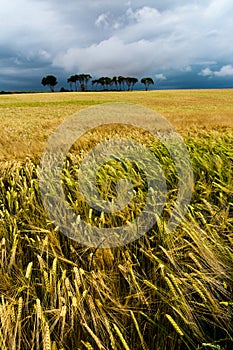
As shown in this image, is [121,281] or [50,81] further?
[50,81]

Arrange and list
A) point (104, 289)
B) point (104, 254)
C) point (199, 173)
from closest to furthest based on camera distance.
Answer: point (104, 289)
point (104, 254)
point (199, 173)

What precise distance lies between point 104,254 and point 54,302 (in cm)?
45

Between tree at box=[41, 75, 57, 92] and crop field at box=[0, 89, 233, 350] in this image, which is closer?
crop field at box=[0, 89, 233, 350]

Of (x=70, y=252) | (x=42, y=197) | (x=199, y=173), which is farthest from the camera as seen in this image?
(x=199, y=173)

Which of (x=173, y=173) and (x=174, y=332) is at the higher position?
(x=173, y=173)

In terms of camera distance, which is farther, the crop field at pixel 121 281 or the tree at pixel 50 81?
the tree at pixel 50 81

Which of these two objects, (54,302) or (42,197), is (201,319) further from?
(42,197)

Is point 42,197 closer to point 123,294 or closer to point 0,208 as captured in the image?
point 0,208

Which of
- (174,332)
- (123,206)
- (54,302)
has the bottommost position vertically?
(174,332)

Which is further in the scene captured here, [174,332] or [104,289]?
[104,289]

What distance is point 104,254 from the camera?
1.98 m

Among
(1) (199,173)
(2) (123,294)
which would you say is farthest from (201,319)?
(1) (199,173)

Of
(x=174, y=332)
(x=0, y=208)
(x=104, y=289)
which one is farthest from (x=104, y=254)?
(x=0, y=208)

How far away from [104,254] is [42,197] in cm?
108
